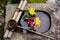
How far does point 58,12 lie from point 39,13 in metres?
0.20

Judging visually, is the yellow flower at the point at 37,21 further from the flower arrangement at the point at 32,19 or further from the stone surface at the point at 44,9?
the stone surface at the point at 44,9

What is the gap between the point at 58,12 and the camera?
250 cm

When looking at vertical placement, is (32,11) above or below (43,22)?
above

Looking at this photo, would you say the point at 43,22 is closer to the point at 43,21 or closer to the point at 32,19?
the point at 43,21

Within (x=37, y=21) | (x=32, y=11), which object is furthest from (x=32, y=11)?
(x=37, y=21)

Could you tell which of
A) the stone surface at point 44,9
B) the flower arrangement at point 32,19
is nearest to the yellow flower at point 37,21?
the flower arrangement at point 32,19

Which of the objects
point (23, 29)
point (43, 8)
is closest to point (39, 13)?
point (43, 8)

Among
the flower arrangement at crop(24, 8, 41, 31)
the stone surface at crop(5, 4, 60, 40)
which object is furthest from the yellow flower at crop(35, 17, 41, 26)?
the stone surface at crop(5, 4, 60, 40)

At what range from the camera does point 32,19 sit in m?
2.46

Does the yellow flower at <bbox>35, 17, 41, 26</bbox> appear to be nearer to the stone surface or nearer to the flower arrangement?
the flower arrangement

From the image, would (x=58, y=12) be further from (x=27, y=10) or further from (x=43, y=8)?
(x=27, y=10)

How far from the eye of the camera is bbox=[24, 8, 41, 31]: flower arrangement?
2453 millimetres

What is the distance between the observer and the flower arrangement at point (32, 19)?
245 cm

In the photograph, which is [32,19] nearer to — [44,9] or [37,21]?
[37,21]
